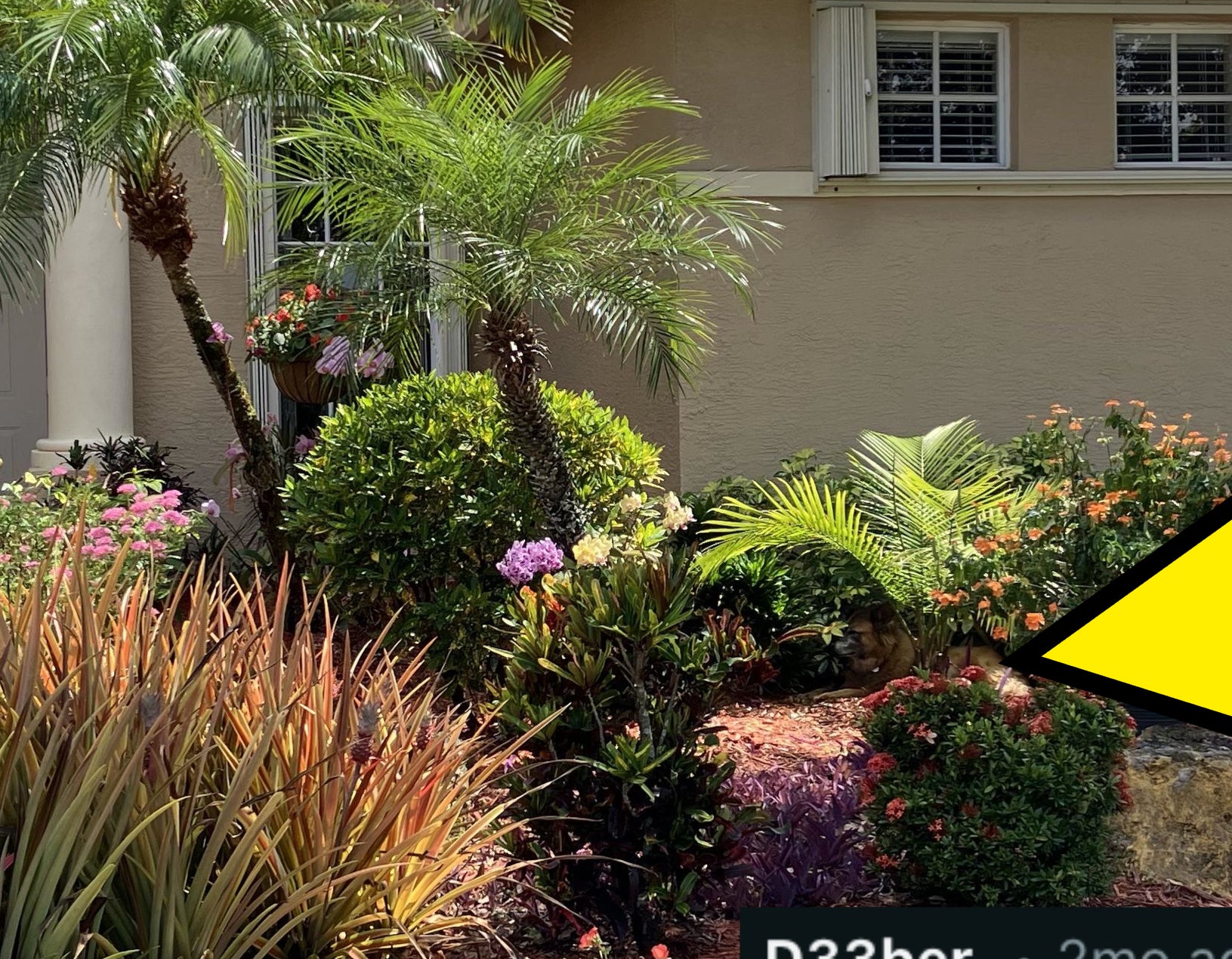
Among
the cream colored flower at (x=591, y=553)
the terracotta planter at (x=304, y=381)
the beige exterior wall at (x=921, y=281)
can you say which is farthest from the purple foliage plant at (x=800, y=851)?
the terracotta planter at (x=304, y=381)

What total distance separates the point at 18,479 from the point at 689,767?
7.00 metres

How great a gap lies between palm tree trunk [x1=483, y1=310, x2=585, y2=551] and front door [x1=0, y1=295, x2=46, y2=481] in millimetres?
4937

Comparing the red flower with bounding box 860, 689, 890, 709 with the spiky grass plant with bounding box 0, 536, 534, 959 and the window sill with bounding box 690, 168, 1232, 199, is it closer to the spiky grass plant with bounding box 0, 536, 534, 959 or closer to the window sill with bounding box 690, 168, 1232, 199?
the spiky grass plant with bounding box 0, 536, 534, 959

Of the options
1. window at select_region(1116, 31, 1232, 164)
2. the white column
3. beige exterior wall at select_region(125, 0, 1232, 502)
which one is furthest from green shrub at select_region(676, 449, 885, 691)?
the white column

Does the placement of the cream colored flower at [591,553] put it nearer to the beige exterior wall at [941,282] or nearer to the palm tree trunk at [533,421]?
the palm tree trunk at [533,421]

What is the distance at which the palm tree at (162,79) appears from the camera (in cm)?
618

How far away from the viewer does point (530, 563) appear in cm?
560

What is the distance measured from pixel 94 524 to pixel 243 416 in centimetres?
115

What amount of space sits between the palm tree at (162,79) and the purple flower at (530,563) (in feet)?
7.23

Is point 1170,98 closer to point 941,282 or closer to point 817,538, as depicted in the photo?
point 941,282

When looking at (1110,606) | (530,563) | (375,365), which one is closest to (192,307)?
(375,365)

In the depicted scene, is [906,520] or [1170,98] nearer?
[906,520]

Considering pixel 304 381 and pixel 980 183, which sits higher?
pixel 980 183

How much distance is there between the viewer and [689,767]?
380 centimetres
